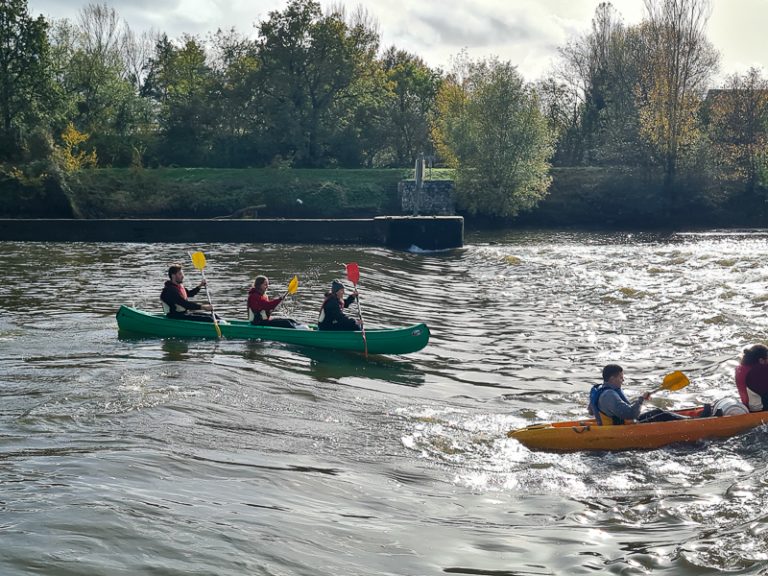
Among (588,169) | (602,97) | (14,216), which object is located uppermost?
(602,97)

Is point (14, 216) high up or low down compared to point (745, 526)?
up

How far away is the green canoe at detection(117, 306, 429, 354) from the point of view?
14164 millimetres

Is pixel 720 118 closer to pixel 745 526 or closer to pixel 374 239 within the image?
pixel 374 239

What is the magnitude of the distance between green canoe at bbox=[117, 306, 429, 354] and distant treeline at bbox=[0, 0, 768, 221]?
2904cm

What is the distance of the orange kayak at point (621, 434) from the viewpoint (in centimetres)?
946

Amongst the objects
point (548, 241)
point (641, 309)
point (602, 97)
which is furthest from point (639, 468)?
point (602, 97)

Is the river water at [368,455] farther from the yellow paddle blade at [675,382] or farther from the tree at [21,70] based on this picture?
the tree at [21,70]

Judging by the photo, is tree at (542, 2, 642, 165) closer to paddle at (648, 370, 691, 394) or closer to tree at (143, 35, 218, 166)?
tree at (143, 35, 218, 166)

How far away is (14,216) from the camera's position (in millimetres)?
39531

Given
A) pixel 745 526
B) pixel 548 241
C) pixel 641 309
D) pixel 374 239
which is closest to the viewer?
pixel 745 526

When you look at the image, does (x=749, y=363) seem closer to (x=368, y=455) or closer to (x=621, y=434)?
(x=621, y=434)

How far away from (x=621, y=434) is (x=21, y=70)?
41438 mm

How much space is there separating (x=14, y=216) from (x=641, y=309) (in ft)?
98.6

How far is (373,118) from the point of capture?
166ft
